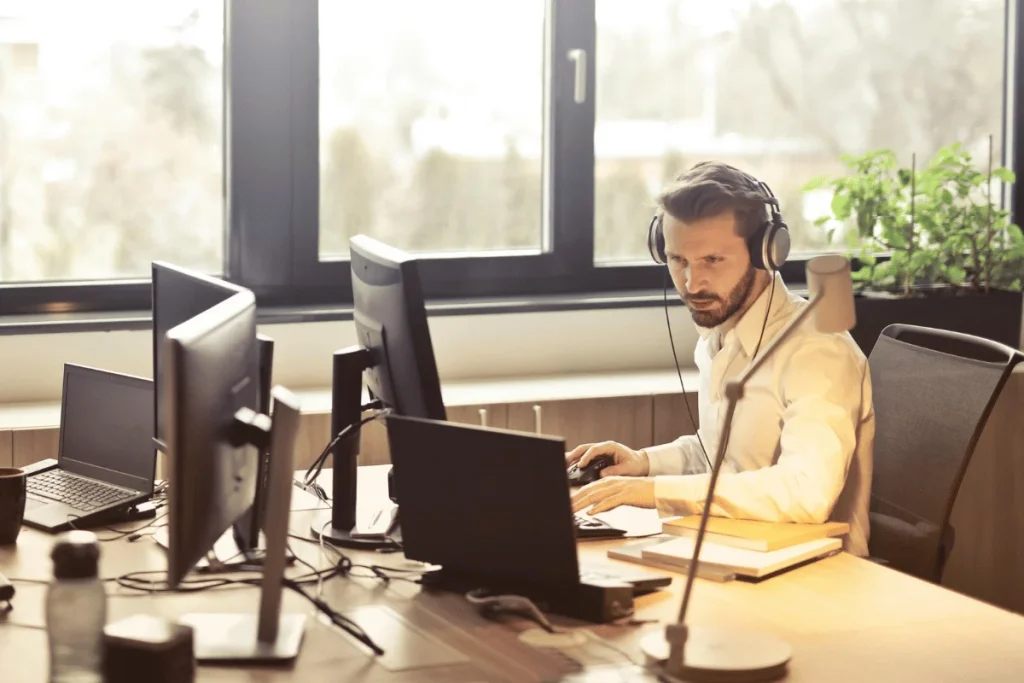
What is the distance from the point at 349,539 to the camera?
2.04m

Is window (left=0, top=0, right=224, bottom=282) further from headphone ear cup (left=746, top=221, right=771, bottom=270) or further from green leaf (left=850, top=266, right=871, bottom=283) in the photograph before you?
green leaf (left=850, top=266, right=871, bottom=283)

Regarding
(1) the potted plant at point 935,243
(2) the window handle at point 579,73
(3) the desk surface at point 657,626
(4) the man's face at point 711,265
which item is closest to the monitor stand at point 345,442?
(3) the desk surface at point 657,626

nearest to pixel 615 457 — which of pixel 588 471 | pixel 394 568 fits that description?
pixel 588 471

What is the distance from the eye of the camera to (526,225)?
3.60 meters

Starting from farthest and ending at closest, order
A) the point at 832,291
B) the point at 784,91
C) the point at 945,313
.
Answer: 1. the point at 784,91
2. the point at 945,313
3. the point at 832,291

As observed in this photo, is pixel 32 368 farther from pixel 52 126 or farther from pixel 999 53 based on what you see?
pixel 999 53

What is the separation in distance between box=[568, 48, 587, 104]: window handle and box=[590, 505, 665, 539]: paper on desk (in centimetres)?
162

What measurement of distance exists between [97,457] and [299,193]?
123cm

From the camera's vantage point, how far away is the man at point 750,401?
2059 millimetres

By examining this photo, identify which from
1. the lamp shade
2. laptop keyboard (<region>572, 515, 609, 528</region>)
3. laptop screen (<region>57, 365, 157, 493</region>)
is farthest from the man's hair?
laptop screen (<region>57, 365, 157, 493</region>)

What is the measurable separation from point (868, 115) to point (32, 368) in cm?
244

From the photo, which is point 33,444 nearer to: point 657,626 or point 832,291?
point 657,626

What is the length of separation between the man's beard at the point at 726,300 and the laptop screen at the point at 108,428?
3.15 ft

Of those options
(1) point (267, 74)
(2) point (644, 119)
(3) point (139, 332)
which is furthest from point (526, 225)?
(3) point (139, 332)
